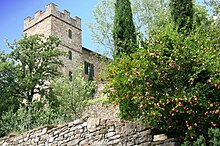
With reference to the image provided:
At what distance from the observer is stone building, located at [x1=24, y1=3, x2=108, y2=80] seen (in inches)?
1123

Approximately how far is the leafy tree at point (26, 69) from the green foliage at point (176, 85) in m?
12.5

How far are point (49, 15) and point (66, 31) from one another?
2.21 m

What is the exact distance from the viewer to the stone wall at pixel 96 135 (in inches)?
291

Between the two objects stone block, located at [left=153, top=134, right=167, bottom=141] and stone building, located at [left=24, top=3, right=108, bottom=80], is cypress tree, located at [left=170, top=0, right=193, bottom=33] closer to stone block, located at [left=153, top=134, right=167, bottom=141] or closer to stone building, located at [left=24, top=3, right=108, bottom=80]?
stone block, located at [left=153, top=134, right=167, bottom=141]

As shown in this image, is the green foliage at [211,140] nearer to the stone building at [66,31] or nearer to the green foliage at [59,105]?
the green foliage at [59,105]

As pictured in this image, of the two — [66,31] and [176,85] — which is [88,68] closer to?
[66,31]

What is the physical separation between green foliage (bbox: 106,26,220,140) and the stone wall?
0.34 m

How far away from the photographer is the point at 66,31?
29.8m

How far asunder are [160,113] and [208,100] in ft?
3.45

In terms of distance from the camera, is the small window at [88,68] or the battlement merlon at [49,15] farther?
the small window at [88,68]

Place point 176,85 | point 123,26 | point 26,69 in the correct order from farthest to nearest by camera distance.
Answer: point 26,69 → point 123,26 → point 176,85

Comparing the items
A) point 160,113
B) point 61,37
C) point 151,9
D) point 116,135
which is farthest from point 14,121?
point 61,37

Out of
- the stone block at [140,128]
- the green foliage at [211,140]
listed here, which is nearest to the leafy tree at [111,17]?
the stone block at [140,128]

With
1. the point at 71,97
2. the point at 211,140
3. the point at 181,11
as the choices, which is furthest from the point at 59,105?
the point at 211,140
